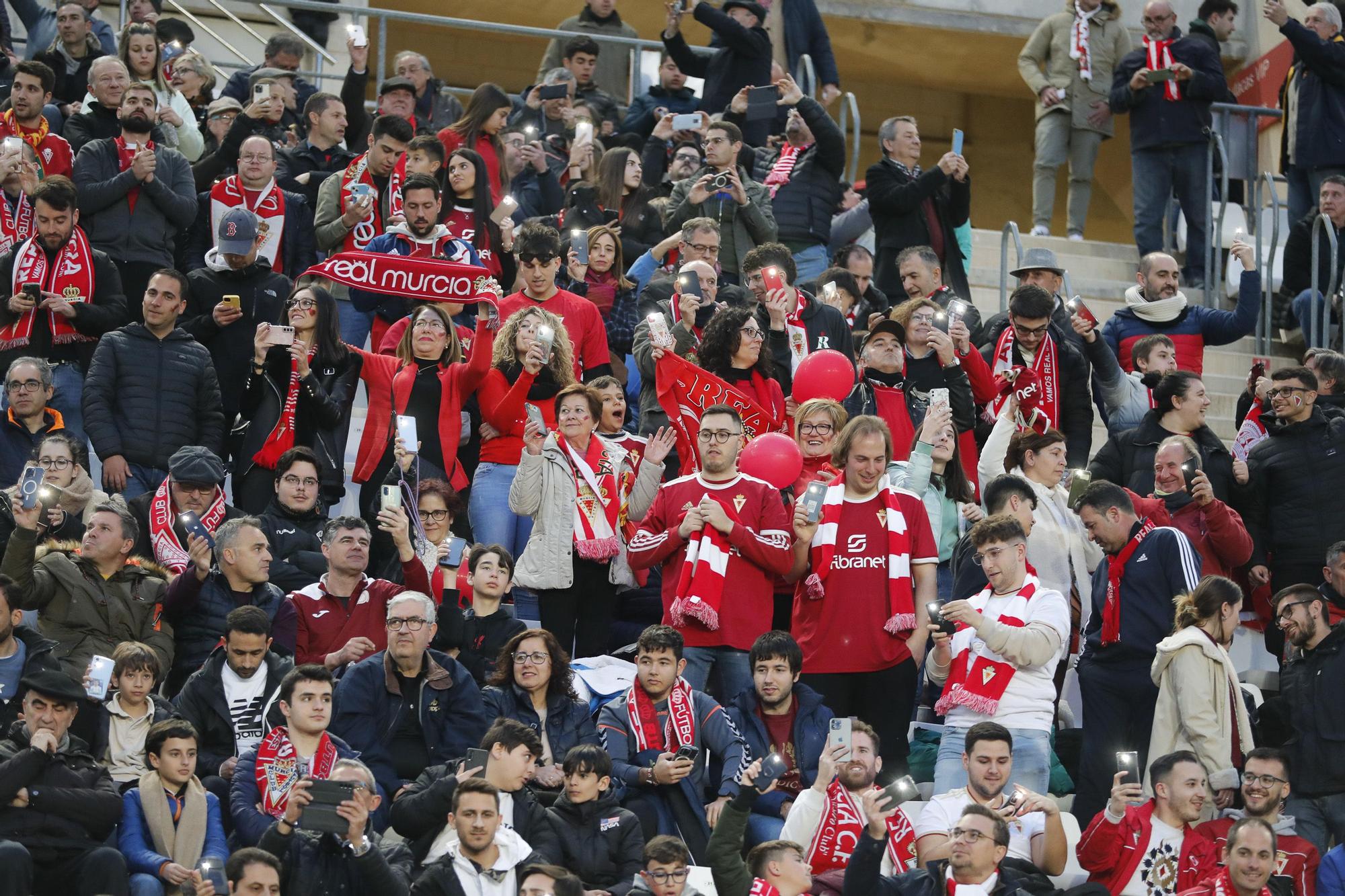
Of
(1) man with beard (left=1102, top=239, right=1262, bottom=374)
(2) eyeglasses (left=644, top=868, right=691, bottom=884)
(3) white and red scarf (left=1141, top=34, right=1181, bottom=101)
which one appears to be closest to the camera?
(2) eyeglasses (left=644, top=868, right=691, bottom=884)

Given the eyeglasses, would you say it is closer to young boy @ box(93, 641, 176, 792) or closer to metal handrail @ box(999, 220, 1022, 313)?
young boy @ box(93, 641, 176, 792)

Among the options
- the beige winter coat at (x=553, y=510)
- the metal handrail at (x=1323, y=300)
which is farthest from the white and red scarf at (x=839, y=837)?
the metal handrail at (x=1323, y=300)

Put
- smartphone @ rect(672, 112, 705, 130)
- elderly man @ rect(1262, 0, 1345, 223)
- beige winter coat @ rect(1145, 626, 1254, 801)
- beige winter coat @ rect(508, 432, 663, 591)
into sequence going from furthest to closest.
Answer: elderly man @ rect(1262, 0, 1345, 223) < smartphone @ rect(672, 112, 705, 130) < beige winter coat @ rect(508, 432, 663, 591) < beige winter coat @ rect(1145, 626, 1254, 801)

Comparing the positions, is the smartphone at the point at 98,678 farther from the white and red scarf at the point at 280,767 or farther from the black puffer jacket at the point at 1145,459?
the black puffer jacket at the point at 1145,459

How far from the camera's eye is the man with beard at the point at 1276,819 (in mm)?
9469

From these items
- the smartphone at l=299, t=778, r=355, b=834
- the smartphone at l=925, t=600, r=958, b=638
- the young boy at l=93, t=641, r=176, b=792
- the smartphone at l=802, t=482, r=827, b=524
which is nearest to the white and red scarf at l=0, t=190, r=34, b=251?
the young boy at l=93, t=641, r=176, b=792

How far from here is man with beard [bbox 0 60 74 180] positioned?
13133 millimetres

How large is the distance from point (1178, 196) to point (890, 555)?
6.57 m

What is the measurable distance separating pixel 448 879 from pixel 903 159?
21.5ft

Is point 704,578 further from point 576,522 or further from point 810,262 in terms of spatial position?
point 810,262

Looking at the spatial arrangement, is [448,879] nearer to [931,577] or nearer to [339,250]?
[931,577]

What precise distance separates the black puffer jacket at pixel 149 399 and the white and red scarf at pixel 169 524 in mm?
601

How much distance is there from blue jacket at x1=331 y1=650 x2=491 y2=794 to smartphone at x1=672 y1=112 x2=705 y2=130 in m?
5.86

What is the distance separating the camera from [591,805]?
8977 mm
